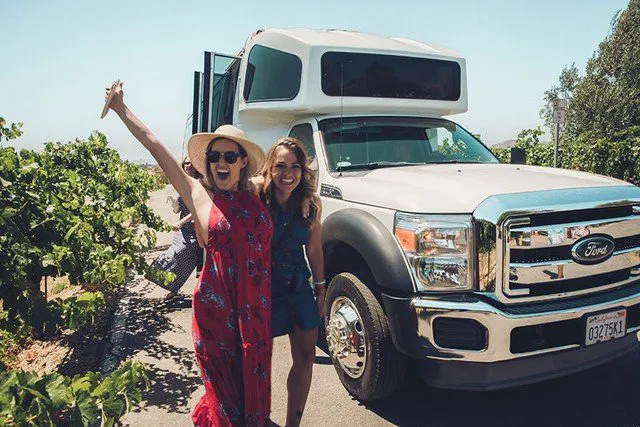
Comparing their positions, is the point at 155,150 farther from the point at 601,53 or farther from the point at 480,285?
the point at 601,53

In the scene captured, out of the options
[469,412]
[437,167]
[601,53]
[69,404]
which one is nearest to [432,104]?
[437,167]

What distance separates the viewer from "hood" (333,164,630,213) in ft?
10.2

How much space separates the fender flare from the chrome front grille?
1.98 ft

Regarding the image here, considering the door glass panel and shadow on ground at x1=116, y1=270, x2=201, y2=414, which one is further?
the door glass panel

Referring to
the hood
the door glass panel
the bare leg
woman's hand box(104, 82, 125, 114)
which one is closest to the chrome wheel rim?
the bare leg

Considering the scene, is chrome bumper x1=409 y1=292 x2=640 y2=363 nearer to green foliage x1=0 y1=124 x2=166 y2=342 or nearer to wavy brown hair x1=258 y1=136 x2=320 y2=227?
wavy brown hair x1=258 y1=136 x2=320 y2=227

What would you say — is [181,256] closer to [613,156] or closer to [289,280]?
[289,280]

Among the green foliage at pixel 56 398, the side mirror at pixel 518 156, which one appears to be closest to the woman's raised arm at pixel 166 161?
the green foliage at pixel 56 398

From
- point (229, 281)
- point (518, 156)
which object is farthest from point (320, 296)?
point (518, 156)

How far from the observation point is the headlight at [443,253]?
299cm

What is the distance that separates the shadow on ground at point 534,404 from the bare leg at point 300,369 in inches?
29.4

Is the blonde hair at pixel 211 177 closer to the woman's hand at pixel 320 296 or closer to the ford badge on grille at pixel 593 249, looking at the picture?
the woman's hand at pixel 320 296

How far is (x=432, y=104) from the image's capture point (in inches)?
211

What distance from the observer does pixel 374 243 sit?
3.23 m
